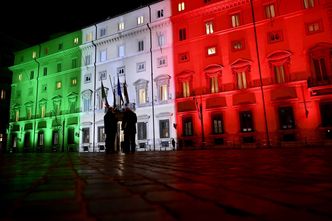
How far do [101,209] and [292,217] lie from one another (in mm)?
1098

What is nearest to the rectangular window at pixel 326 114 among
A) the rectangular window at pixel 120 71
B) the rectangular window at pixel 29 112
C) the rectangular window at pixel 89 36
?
the rectangular window at pixel 120 71

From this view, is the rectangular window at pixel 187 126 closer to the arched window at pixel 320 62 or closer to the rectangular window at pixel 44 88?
the arched window at pixel 320 62

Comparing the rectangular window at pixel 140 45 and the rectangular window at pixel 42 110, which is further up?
the rectangular window at pixel 140 45

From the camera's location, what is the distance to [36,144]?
35.7 m

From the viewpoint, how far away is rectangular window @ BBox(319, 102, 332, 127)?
808 inches

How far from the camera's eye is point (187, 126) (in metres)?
25.9

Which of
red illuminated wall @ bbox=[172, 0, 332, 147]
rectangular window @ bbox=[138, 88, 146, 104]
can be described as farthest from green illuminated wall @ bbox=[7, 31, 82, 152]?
red illuminated wall @ bbox=[172, 0, 332, 147]

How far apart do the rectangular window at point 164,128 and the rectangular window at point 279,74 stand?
11674mm

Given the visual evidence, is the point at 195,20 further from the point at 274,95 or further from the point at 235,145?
the point at 235,145

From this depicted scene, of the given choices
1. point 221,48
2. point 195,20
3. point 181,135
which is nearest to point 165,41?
point 195,20

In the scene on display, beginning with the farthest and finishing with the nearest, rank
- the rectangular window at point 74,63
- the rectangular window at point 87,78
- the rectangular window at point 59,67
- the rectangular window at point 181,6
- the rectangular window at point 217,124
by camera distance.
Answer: the rectangular window at point 59,67, the rectangular window at point 74,63, the rectangular window at point 87,78, the rectangular window at point 181,6, the rectangular window at point 217,124

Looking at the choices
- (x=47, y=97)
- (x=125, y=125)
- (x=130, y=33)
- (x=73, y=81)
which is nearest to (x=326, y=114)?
(x=125, y=125)

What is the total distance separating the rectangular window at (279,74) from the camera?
23.0 metres

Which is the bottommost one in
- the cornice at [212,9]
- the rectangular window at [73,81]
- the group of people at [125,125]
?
the group of people at [125,125]
